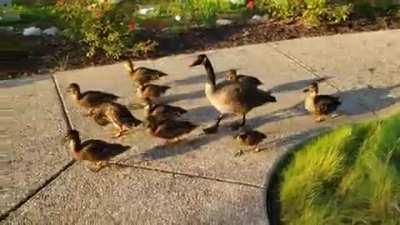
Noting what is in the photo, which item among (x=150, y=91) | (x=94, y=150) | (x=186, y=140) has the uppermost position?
(x=94, y=150)

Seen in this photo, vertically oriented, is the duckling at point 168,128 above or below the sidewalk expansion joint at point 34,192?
above

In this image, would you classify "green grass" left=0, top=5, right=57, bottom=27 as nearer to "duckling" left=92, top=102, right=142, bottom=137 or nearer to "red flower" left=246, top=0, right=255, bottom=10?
"red flower" left=246, top=0, right=255, bottom=10

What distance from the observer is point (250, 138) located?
6.21m

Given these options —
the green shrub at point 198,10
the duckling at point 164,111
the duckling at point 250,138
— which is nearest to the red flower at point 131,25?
the green shrub at point 198,10

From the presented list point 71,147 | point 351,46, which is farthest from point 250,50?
point 71,147

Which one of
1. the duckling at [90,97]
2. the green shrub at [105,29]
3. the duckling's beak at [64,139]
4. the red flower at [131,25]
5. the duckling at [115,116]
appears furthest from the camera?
the red flower at [131,25]

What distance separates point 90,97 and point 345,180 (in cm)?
238

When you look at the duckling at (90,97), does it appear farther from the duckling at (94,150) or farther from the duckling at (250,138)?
the duckling at (250,138)

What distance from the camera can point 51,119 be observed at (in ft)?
22.7

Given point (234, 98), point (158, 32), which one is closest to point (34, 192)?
point (234, 98)

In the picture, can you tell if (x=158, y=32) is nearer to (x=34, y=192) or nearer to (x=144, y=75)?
(x=144, y=75)

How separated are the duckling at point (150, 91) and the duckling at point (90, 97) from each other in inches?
10.3

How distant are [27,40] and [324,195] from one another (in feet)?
15.6

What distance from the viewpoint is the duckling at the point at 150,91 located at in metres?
7.21
